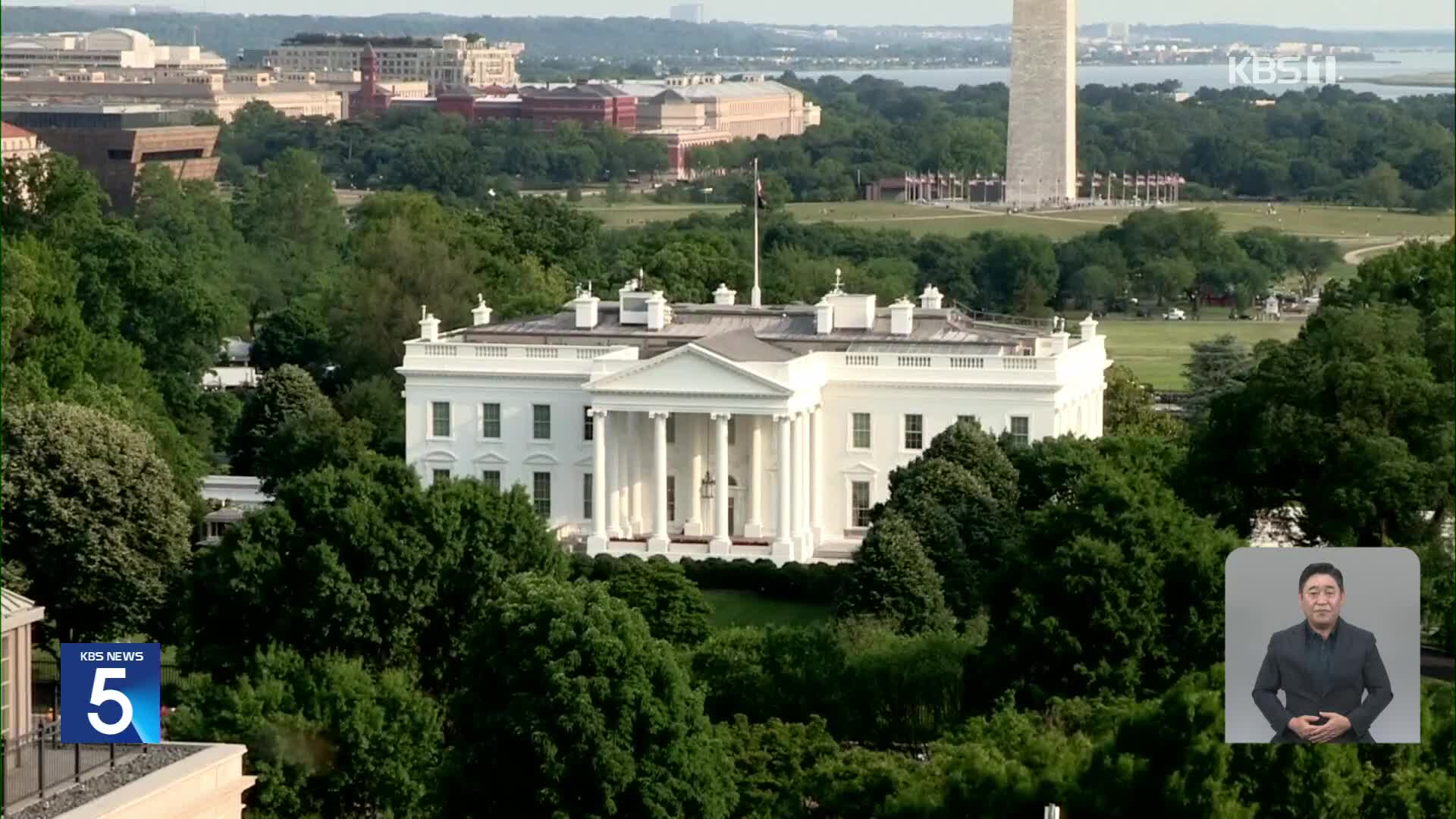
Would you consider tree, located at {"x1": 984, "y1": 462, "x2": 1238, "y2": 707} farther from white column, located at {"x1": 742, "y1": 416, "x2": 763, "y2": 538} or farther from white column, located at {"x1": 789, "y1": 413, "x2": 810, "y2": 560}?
white column, located at {"x1": 742, "y1": 416, "x2": 763, "y2": 538}

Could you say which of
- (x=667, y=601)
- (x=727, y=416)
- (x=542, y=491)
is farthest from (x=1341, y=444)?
(x=542, y=491)

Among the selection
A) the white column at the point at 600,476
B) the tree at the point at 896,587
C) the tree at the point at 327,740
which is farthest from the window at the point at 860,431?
the tree at the point at 327,740

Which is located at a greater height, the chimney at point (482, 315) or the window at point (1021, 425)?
the chimney at point (482, 315)

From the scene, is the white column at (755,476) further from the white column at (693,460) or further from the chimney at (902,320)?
the chimney at (902,320)

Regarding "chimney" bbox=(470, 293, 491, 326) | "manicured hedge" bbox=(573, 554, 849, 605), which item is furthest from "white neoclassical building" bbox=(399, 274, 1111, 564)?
"chimney" bbox=(470, 293, 491, 326)

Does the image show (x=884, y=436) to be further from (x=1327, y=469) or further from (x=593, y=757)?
(x=593, y=757)

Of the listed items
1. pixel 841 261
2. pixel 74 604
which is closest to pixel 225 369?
pixel 841 261
